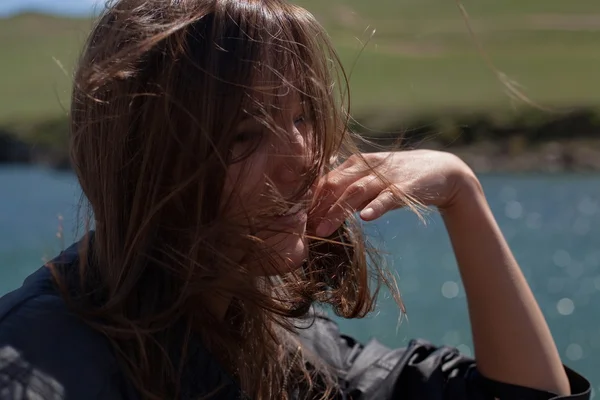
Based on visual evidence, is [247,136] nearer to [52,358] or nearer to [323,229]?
[323,229]

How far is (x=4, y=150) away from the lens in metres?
15.4

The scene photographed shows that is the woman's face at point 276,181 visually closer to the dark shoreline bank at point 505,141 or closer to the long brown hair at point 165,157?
the long brown hair at point 165,157

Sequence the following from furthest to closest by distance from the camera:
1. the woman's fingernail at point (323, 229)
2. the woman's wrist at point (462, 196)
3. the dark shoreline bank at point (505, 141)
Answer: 1. the dark shoreline bank at point (505, 141)
2. the woman's wrist at point (462, 196)
3. the woman's fingernail at point (323, 229)

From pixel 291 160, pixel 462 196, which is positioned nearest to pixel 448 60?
pixel 462 196

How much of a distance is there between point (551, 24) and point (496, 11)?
1750mm

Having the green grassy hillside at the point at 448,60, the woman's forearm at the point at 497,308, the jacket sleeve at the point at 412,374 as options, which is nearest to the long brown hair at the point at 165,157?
the jacket sleeve at the point at 412,374

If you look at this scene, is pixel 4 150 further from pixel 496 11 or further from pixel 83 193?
pixel 83 193

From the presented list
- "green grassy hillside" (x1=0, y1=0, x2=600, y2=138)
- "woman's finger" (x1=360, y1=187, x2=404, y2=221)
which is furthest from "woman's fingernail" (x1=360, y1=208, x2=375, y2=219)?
"green grassy hillside" (x1=0, y1=0, x2=600, y2=138)

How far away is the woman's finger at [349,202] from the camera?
3.91 ft

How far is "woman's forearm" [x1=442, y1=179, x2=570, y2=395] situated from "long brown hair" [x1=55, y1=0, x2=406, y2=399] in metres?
0.46

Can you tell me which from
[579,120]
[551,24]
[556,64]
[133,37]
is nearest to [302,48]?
[133,37]

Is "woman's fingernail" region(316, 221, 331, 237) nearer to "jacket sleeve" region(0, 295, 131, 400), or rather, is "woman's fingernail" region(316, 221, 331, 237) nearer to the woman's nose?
the woman's nose

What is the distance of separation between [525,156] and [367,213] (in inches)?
459

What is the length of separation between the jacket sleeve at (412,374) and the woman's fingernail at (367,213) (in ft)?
0.99
